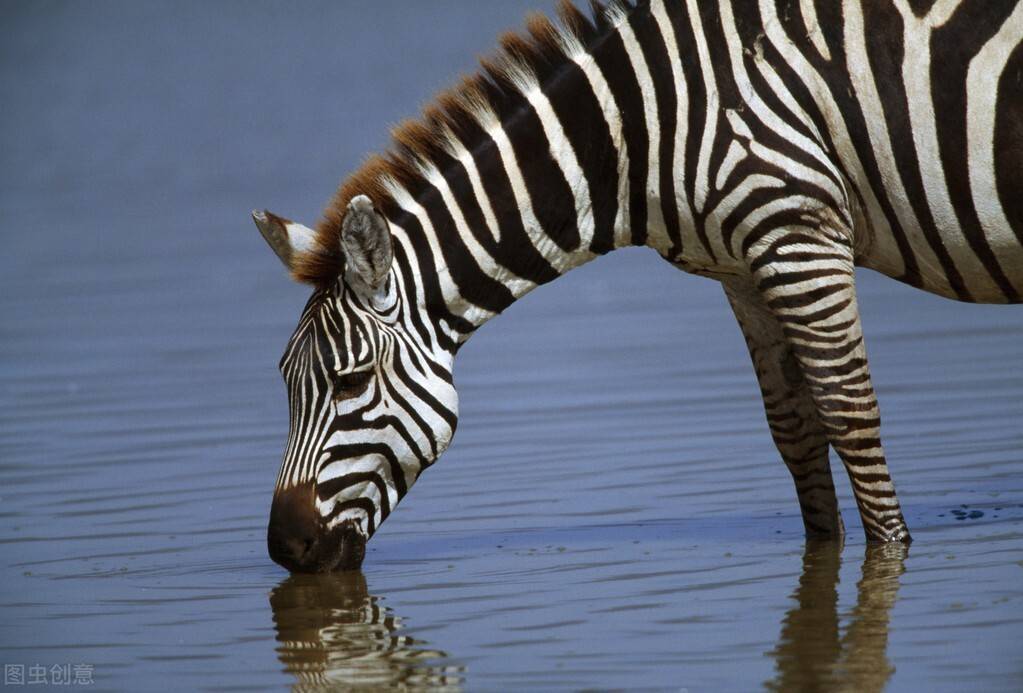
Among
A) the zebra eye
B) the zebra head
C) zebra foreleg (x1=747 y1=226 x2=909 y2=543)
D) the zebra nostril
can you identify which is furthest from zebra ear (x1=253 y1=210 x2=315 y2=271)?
zebra foreleg (x1=747 y1=226 x2=909 y2=543)

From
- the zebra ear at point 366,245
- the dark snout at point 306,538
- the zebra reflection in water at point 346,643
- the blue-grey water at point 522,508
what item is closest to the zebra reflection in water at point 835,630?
Answer: the blue-grey water at point 522,508

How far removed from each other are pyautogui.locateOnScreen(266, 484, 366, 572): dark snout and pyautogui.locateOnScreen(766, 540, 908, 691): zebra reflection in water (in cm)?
184

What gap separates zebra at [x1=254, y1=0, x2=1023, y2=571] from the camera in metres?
6.76

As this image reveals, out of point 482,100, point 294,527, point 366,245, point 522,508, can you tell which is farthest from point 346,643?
point 522,508

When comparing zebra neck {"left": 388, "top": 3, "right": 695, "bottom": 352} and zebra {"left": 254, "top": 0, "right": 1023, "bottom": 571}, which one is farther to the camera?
zebra neck {"left": 388, "top": 3, "right": 695, "bottom": 352}

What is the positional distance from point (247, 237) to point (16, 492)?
12.7 metres

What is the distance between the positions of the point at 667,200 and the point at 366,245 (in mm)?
1246

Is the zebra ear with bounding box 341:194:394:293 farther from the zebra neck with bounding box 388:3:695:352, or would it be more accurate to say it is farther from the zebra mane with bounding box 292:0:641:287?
the zebra mane with bounding box 292:0:641:287

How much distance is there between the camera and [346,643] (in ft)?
20.4

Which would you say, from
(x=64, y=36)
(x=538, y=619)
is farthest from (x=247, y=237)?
(x=64, y=36)

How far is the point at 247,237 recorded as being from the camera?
22.2 m

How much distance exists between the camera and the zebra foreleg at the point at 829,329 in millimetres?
6730

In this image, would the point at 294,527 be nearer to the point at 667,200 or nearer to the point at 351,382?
the point at 351,382

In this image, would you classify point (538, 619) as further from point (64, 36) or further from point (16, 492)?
point (64, 36)
